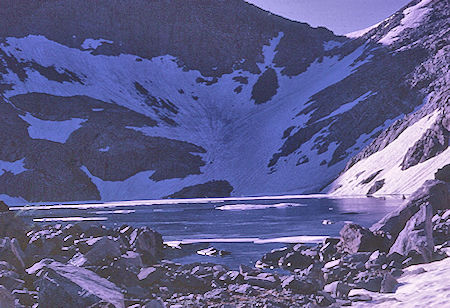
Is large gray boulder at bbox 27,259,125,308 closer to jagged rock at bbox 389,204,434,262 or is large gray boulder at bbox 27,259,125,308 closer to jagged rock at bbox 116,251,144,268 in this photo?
jagged rock at bbox 116,251,144,268

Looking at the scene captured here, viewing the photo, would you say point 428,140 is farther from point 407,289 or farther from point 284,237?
point 407,289

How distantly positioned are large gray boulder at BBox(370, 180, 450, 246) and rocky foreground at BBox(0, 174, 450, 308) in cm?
6

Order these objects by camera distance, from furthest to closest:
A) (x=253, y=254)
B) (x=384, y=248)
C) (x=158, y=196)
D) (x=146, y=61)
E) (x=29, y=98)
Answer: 1. (x=146, y=61)
2. (x=29, y=98)
3. (x=158, y=196)
4. (x=253, y=254)
5. (x=384, y=248)

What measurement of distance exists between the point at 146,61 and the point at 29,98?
5475cm

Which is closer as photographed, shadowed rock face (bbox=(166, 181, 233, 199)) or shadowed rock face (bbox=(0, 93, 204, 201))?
shadowed rock face (bbox=(166, 181, 233, 199))

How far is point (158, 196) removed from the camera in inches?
4742

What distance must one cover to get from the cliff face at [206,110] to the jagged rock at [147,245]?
4949cm

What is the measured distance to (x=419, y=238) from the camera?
19.1 metres

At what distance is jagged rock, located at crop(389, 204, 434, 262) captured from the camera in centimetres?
1847

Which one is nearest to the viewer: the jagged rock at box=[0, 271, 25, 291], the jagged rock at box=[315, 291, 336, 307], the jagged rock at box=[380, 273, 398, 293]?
the jagged rock at box=[315, 291, 336, 307]

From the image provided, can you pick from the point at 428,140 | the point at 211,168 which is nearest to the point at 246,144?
the point at 211,168

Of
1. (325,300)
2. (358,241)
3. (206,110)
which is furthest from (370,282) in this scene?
(206,110)

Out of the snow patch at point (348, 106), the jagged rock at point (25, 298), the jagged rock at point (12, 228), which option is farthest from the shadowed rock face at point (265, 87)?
the jagged rock at point (25, 298)

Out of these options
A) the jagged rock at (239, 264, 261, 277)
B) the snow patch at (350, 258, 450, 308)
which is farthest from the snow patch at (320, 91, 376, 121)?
the snow patch at (350, 258, 450, 308)
